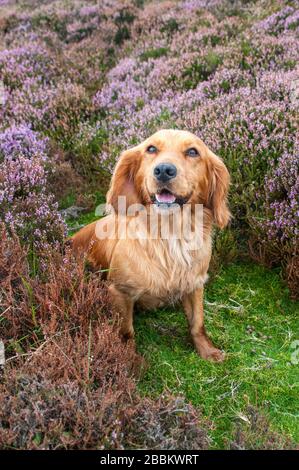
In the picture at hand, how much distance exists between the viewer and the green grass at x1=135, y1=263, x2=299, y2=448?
9.53ft

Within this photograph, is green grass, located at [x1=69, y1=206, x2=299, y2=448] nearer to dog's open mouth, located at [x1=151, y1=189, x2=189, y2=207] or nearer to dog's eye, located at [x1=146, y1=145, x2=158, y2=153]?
dog's open mouth, located at [x1=151, y1=189, x2=189, y2=207]

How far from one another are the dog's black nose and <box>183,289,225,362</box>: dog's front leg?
93 cm

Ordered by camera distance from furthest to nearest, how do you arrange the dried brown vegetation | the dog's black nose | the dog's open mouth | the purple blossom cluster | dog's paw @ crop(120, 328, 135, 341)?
the purple blossom cluster → dog's paw @ crop(120, 328, 135, 341) → the dog's open mouth → the dog's black nose → the dried brown vegetation

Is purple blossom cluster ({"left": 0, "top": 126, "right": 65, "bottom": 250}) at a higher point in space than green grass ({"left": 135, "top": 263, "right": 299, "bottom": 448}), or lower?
higher

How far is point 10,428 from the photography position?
215 cm

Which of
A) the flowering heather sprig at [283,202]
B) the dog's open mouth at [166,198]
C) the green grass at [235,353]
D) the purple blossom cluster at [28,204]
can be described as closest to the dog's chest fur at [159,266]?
the dog's open mouth at [166,198]

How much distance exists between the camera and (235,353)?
333cm

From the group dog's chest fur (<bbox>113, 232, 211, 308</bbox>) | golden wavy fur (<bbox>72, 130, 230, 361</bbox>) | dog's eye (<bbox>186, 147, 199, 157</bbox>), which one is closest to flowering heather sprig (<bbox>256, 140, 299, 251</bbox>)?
golden wavy fur (<bbox>72, 130, 230, 361</bbox>)

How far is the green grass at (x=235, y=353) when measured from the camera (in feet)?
9.53

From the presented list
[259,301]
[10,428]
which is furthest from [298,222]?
[10,428]

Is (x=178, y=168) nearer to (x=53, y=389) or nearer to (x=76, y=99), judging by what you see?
(x=53, y=389)

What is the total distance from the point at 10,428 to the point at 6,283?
40.5 inches

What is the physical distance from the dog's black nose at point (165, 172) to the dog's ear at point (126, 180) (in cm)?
43

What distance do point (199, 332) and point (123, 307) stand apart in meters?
0.56
